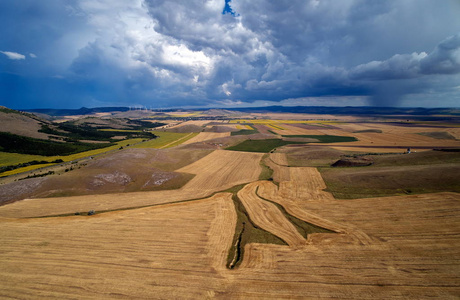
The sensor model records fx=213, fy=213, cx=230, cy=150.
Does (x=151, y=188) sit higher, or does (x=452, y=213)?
(x=452, y=213)

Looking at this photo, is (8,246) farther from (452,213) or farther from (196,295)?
(452,213)

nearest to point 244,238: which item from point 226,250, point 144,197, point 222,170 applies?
point 226,250

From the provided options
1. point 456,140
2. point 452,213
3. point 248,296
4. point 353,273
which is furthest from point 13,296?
point 456,140

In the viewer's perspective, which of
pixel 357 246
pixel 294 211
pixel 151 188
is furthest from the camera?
pixel 151 188

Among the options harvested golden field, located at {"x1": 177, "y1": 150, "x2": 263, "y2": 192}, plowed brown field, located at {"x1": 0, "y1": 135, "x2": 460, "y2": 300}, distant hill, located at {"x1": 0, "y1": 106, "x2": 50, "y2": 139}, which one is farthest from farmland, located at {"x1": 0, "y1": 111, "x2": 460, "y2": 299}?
distant hill, located at {"x1": 0, "y1": 106, "x2": 50, "y2": 139}

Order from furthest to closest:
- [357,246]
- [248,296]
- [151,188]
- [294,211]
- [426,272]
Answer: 1. [151,188]
2. [294,211]
3. [357,246]
4. [426,272]
5. [248,296]

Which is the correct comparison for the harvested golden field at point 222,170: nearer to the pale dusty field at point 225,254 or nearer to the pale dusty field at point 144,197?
the pale dusty field at point 144,197

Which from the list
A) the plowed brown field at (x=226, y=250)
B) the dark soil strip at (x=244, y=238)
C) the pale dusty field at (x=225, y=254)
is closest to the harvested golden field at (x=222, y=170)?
the plowed brown field at (x=226, y=250)
